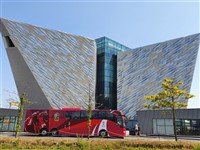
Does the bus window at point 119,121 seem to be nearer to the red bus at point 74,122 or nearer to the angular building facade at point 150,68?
the red bus at point 74,122

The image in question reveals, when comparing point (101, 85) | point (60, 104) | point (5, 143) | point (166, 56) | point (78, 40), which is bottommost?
point (5, 143)

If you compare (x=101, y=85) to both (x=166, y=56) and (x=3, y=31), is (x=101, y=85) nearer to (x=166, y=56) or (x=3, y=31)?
(x=166, y=56)

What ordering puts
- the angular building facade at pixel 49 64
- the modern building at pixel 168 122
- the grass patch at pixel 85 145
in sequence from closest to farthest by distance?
the grass patch at pixel 85 145 → the modern building at pixel 168 122 → the angular building facade at pixel 49 64

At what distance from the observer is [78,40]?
46.6 m

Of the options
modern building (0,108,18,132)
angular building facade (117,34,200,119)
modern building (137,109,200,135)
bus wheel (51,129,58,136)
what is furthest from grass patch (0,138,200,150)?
angular building facade (117,34,200,119)

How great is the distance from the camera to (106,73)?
158ft

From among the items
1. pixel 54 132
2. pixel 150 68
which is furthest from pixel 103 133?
pixel 150 68

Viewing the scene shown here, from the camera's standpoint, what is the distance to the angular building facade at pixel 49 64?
38719mm

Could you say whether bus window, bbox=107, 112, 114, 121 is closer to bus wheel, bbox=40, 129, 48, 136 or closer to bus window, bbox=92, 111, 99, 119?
bus window, bbox=92, 111, 99, 119

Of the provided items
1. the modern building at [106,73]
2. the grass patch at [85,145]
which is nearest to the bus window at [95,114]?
the grass patch at [85,145]

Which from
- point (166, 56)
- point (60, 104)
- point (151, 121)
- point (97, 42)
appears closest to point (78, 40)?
point (97, 42)

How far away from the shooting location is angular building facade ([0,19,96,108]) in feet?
127

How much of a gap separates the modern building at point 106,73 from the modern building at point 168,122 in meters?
12.9

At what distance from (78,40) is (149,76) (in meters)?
15.6
